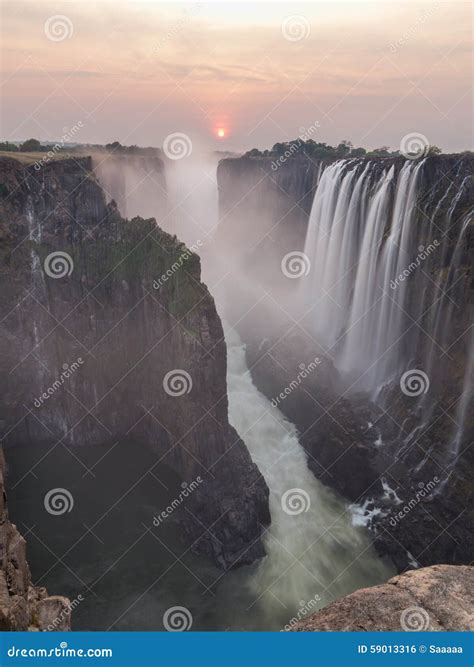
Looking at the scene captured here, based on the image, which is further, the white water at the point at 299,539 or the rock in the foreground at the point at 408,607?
the white water at the point at 299,539

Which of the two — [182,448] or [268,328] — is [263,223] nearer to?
[268,328]

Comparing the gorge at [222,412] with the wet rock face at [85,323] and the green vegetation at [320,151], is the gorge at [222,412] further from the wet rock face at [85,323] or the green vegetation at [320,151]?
the green vegetation at [320,151]

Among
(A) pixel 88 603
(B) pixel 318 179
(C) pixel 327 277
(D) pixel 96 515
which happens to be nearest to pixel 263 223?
(B) pixel 318 179

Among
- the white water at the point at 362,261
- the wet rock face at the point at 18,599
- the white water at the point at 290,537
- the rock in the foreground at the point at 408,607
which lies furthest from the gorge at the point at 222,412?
the rock in the foreground at the point at 408,607

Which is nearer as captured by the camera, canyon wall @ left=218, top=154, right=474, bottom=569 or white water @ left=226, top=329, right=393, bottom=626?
white water @ left=226, top=329, right=393, bottom=626

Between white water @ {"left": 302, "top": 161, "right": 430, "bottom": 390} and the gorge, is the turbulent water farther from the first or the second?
the gorge

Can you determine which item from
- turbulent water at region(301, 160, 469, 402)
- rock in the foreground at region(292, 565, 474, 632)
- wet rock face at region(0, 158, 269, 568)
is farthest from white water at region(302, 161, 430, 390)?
rock in the foreground at region(292, 565, 474, 632)
